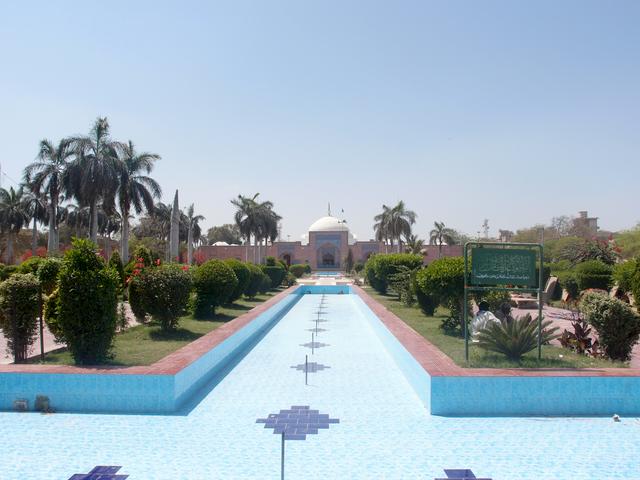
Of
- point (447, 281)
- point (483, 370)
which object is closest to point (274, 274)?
point (447, 281)

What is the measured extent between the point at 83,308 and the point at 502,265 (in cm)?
550

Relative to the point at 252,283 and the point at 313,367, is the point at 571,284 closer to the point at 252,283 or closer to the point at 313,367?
the point at 252,283

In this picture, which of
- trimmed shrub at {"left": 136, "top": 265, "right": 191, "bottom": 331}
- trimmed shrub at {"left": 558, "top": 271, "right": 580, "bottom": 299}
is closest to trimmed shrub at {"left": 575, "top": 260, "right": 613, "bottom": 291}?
trimmed shrub at {"left": 558, "top": 271, "right": 580, "bottom": 299}

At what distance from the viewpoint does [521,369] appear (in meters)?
6.24

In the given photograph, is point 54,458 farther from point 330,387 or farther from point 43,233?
point 43,233

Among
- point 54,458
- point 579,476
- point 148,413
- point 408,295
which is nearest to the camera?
point 579,476

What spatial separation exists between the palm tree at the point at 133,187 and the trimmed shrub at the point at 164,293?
15.5 m

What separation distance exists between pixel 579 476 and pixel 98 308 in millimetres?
5639

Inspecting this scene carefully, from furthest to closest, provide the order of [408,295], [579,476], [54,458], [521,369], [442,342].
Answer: [408,295], [442,342], [521,369], [54,458], [579,476]

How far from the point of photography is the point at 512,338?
692 cm

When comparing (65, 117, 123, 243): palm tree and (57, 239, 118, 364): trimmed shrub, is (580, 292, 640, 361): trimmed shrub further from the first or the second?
(65, 117, 123, 243): palm tree

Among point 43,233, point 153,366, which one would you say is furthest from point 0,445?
point 43,233

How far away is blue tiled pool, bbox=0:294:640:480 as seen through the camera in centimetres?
433

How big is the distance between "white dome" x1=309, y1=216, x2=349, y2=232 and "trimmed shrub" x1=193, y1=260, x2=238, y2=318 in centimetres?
4791
